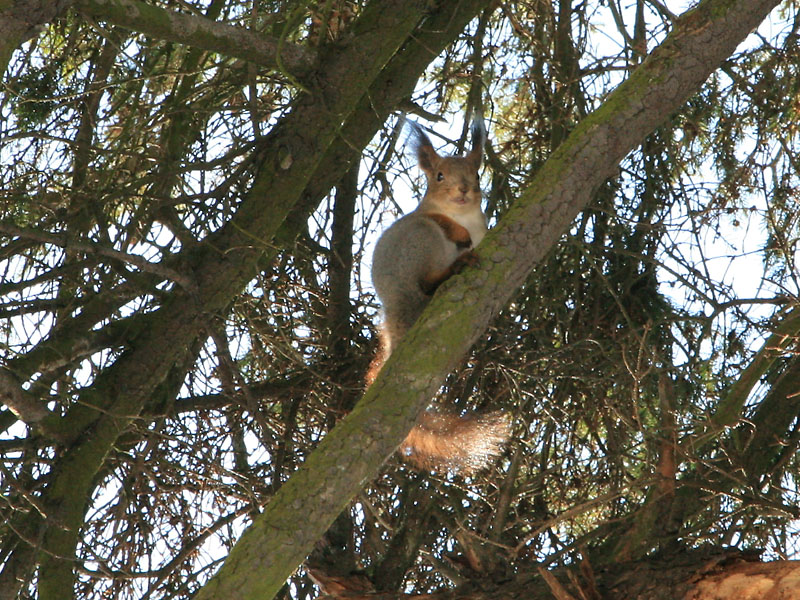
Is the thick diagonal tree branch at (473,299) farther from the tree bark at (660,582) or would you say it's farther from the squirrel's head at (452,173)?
the squirrel's head at (452,173)

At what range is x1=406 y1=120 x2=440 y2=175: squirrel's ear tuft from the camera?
181 inches

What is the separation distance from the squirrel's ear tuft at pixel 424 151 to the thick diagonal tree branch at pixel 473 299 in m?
1.61

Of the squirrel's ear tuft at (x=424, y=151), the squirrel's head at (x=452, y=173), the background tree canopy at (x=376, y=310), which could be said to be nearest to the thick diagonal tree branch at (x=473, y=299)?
the background tree canopy at (x=376, y=310)

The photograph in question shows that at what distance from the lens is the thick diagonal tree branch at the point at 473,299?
246 cm

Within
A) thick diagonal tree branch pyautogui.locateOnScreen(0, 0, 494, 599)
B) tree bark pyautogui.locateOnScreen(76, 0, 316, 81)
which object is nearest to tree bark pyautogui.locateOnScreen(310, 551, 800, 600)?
thick diagonal tree branch pyautogui.locateOnScreen(0, 0, 494, 599)

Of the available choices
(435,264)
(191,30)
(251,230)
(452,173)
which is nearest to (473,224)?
(452,173)

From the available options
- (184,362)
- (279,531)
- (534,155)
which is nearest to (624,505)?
(534,155)

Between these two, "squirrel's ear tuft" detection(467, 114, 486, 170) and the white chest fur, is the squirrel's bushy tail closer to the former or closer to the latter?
the white chest fur

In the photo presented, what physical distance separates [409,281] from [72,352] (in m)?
1.37

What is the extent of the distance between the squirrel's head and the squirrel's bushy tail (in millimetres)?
1120

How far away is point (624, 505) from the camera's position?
4.41 meters

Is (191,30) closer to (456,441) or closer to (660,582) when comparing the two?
(456,441)

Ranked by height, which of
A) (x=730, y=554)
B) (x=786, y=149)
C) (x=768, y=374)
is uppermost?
(x=786, y=149)

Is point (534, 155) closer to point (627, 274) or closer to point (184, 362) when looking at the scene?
point (627, 274)
